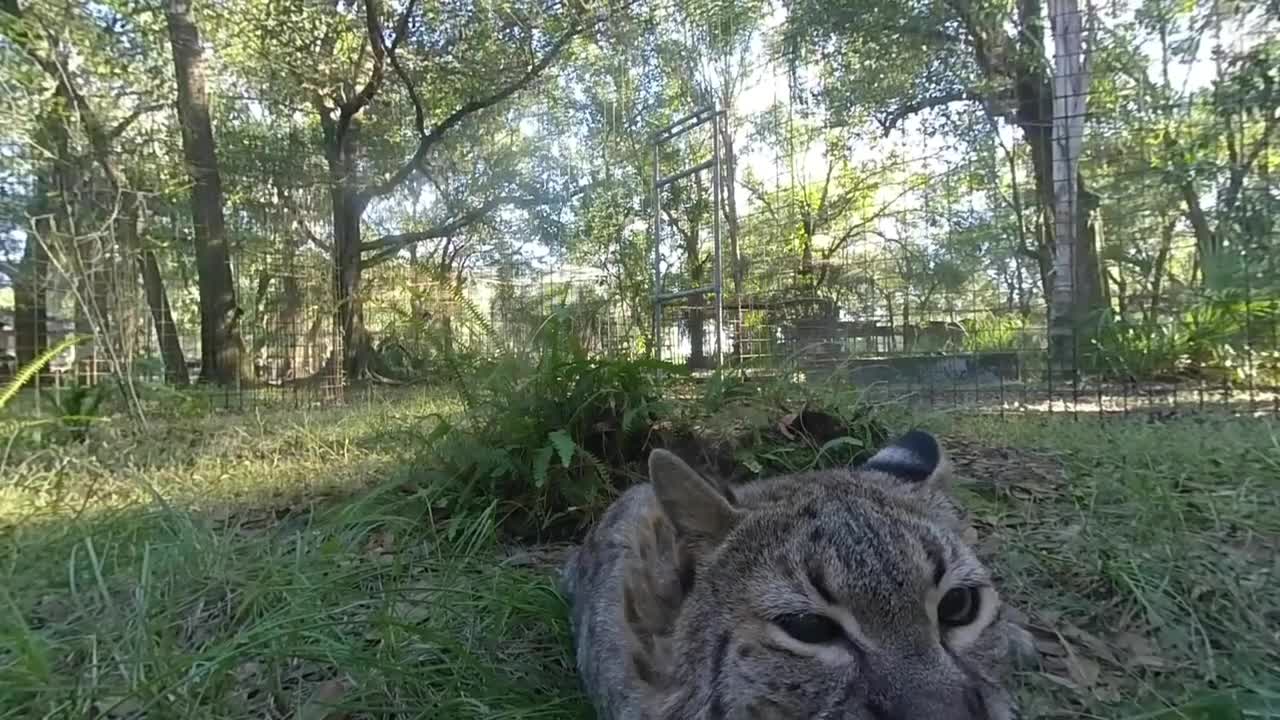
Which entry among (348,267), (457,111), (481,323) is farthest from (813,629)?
(457,111)

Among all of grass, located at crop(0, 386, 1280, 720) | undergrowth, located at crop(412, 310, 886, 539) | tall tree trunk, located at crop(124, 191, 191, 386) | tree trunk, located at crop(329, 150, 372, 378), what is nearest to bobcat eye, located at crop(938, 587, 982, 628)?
grass, located at crop(0, 386, 1280, 720)

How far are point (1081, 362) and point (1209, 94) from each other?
11.4ft

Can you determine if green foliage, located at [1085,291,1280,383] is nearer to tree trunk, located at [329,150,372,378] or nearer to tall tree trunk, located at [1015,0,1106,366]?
tall tree trunk, located at [1015,0,1106,366]

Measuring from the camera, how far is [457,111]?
1559cm

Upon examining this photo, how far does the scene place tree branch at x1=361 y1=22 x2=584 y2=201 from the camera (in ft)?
49.4

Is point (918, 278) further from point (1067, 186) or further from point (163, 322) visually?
point (163, 322)

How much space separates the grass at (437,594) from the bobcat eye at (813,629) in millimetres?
1006

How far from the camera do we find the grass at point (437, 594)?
2078 millimetres

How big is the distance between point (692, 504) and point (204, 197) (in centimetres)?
1176

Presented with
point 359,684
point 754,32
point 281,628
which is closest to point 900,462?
point 359,684

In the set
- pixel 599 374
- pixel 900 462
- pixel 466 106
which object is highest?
pixel 466 106

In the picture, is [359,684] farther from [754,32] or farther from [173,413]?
[754,32]

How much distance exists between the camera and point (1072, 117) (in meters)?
7.50

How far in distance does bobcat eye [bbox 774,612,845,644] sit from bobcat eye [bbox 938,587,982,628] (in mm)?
244
